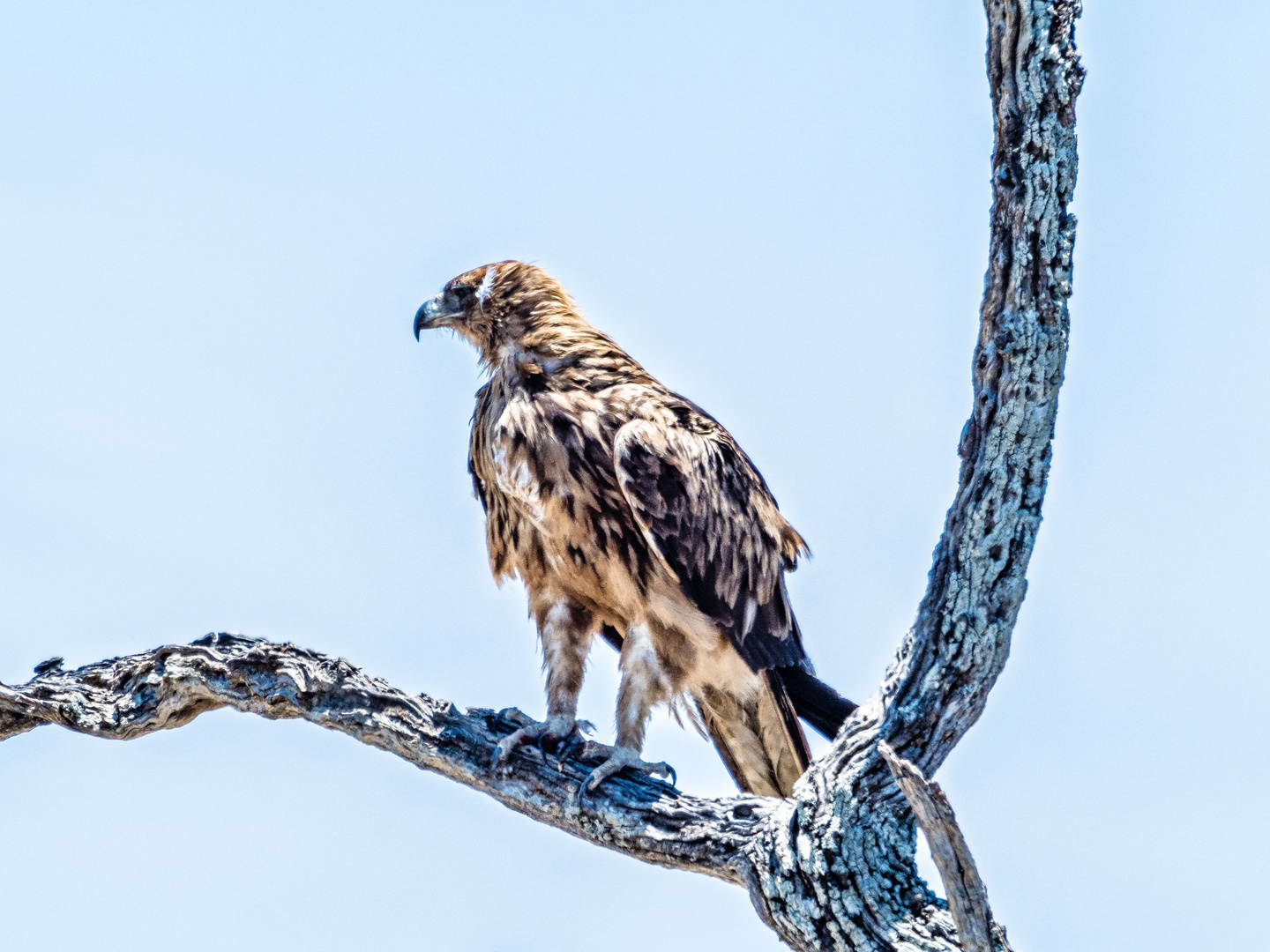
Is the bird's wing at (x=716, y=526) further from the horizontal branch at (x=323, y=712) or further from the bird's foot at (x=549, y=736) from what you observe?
the horizontal branch at (x=323, y=712)

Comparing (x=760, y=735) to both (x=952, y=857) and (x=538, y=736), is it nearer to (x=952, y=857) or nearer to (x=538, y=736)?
(x=538, y=736)

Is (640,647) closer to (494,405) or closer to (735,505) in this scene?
(735,505)

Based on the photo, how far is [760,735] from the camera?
5.83 metres

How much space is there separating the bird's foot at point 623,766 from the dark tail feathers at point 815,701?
794 mm

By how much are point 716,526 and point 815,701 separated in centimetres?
82

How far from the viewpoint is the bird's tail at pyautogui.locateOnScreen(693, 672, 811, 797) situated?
18.8 ft

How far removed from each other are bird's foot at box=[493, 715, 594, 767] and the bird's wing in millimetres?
698

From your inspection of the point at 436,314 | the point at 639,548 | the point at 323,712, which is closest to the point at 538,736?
the point at 323,712

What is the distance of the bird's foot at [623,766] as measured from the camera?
4.83 m

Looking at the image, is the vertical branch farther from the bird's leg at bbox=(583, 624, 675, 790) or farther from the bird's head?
the bird's head

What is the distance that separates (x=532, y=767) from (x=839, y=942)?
1470 millimetres

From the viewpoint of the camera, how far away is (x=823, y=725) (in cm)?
564

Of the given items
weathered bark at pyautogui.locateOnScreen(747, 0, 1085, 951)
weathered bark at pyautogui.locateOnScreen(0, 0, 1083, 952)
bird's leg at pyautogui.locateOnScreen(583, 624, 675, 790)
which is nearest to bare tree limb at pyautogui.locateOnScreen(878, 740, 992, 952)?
weathered bark at pyautogui.locateOnScreen(0, 0, 1083, 952)

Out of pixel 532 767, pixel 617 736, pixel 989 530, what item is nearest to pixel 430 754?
pixel 532 767
